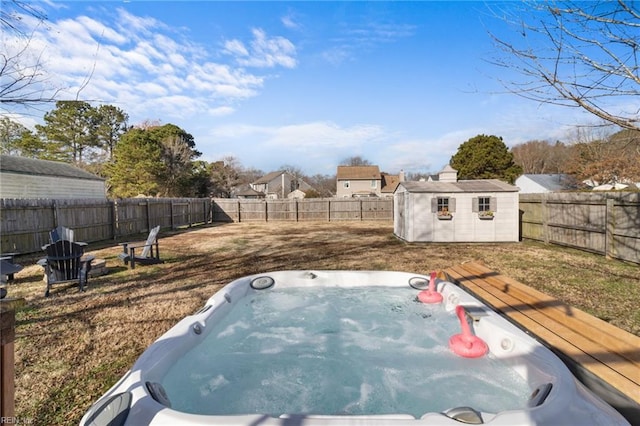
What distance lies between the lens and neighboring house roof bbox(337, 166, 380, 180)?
36812 millimetres

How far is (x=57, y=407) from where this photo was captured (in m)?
2.34

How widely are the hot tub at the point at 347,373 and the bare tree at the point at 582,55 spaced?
7.04 ft

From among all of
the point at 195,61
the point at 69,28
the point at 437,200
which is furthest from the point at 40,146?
the point at 437,200

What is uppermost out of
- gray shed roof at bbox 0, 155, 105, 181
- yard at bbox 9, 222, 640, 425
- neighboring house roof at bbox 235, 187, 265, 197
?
gray shed roof at bbox 0, 155, 105, 181

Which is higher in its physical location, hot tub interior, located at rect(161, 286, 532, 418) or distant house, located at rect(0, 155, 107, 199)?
distant house, located at rect(0, 155, 107, 199)

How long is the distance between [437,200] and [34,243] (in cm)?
1256

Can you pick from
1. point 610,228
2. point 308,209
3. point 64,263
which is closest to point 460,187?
point 610,228

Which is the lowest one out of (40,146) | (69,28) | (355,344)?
(355,344)

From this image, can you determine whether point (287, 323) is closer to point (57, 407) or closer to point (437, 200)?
point (57, 407)

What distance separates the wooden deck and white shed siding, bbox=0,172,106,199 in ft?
62.4

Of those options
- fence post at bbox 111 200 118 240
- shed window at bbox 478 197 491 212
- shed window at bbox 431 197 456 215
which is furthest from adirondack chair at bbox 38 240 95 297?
shed window at bbox 478 197 491 212

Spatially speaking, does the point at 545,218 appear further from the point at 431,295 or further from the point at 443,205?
the point at 431,295

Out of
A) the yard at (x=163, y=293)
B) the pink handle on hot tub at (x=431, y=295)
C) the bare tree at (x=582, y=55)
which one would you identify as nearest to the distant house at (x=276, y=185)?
the yard at (x=163, y=293)

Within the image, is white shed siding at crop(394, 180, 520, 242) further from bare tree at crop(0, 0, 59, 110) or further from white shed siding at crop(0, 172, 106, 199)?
white shed siding at crop(0, 172, 106, 199)
